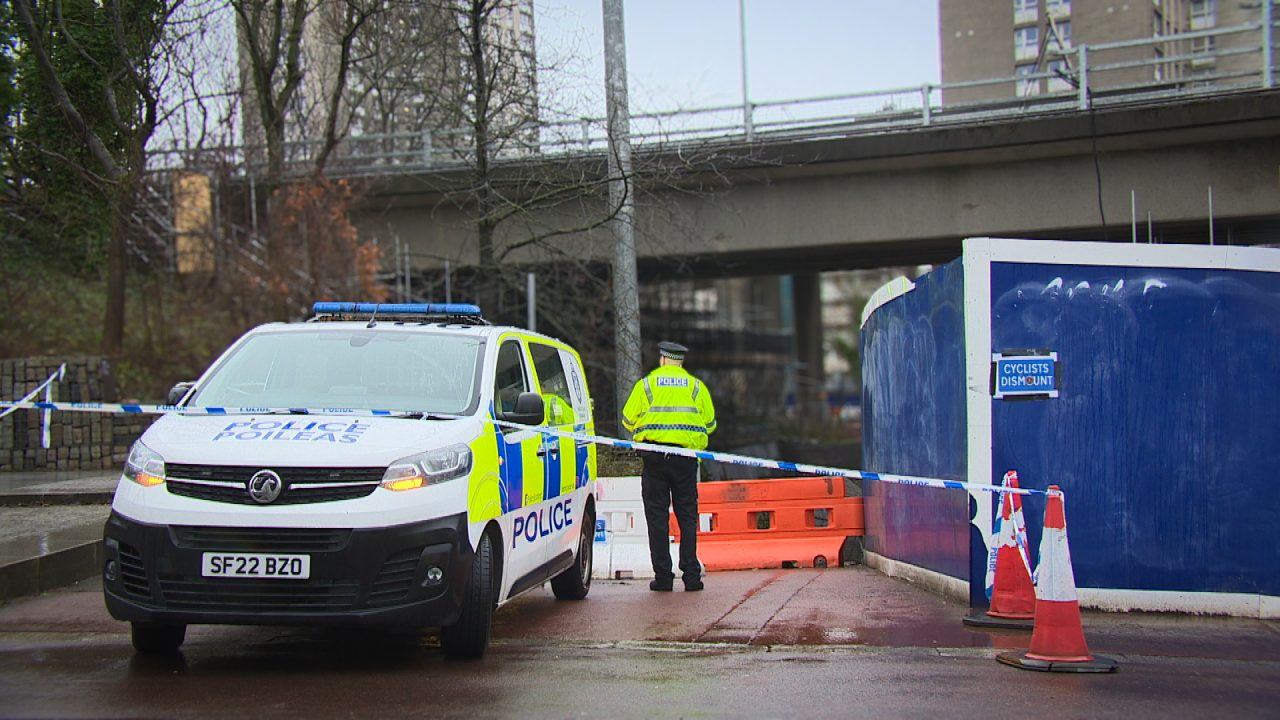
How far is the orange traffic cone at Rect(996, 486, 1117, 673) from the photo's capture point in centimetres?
661

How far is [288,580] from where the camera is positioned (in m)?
6.09

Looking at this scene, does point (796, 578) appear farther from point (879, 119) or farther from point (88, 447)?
point (879, 119)

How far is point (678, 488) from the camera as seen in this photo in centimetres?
1002

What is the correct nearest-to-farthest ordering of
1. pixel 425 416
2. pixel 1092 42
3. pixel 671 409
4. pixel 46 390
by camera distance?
pixel 425 416
pixel 671 409
pixel 46 390
pixel 1092 42

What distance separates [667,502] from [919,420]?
2.05 metres

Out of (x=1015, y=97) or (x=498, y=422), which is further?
(x=1015, y=97)

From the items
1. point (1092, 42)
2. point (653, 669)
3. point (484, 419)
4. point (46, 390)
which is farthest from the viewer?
point (1092, 42)

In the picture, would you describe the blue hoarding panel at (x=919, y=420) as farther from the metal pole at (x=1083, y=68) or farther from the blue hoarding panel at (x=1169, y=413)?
the metal pole at (x=1083, y=68)

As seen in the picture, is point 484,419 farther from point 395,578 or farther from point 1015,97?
point 1015,97

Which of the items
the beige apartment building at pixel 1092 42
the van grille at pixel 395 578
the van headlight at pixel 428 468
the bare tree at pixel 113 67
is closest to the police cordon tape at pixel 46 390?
the bare tree at pixel 113 67

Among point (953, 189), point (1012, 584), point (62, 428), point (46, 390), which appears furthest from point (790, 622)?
point (953, 189)

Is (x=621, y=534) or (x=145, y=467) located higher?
(x=145, y=467)

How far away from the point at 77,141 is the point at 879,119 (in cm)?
1255

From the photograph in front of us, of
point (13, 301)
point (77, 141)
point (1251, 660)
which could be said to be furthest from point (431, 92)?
point (1251, 660)
